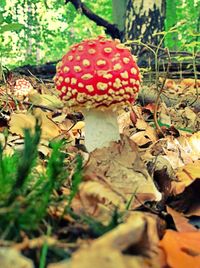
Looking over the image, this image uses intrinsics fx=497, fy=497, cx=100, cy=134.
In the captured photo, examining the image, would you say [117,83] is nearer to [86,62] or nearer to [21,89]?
[86,62]

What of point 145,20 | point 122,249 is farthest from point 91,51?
point 145,20

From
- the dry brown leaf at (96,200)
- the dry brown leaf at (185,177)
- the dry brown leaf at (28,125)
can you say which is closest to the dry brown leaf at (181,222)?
the dry brown leaf at (185,177)

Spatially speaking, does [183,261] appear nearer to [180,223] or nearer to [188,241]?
[188,241]

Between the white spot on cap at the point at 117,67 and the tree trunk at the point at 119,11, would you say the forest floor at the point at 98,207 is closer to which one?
the white spot on cap at the point at 117,67

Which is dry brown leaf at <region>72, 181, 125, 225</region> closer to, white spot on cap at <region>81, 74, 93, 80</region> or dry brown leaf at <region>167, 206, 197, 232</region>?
dry brown leaf at <region>167, 206, 197, 232</region>

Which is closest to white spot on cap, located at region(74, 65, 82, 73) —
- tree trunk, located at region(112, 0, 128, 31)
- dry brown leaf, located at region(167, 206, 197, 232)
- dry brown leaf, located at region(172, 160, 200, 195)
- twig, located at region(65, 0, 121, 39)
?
dry brown leaf, located at region(172, 160, 200, 195)

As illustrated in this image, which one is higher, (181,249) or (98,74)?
(98,74)
